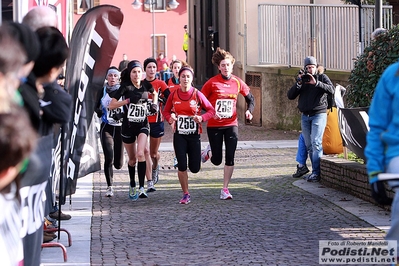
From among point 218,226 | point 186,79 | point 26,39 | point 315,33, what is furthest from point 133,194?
point 315,33

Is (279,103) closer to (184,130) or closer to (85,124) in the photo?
(184,130)

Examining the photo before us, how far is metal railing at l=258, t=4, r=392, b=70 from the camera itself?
19609 mm

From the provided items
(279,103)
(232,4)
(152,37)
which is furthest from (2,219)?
(152,37)

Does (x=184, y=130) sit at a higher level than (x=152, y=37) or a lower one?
lower

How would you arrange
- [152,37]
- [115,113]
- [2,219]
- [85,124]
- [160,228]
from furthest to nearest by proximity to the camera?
[152,37], [115,113], [160,228], [85,124], [2,219]

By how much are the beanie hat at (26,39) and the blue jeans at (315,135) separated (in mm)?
8687

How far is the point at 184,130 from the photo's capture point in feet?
35.5

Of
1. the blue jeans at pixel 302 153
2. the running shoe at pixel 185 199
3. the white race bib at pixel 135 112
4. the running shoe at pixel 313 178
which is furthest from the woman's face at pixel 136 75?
the blue jeans at pixel 302 153

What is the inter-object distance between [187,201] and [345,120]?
233cm

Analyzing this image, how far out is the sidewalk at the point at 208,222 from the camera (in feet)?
25.0

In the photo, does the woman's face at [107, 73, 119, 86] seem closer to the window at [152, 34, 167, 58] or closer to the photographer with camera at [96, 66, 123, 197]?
the photographer with camera at [96, 66, 123, 197]

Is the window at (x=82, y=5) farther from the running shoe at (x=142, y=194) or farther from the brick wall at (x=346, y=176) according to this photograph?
the running shoe at (x=142, y=194)

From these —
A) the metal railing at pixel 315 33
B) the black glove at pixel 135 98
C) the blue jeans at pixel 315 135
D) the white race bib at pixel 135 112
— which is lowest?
the blue jeans at pixel 315 135

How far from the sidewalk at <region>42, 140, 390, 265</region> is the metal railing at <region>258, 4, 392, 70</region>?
668cm
